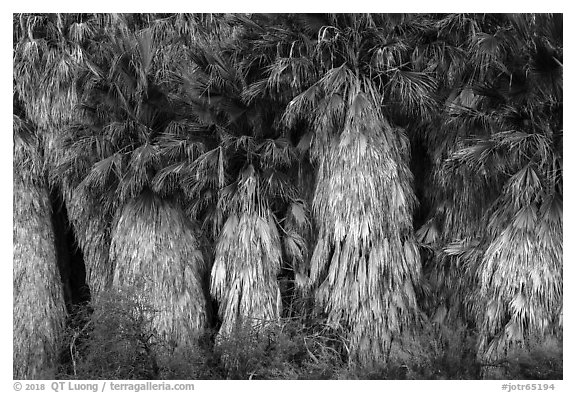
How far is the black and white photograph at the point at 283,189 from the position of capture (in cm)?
882

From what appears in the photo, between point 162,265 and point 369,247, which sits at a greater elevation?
point 369,247

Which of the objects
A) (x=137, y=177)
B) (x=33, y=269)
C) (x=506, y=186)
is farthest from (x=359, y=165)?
(x=33, y=269)

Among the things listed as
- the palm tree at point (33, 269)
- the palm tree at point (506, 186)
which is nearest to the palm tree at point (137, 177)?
the palm tree at point (33, 269)

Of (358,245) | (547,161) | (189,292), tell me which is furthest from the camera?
(189,292)

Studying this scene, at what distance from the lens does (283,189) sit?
10070 mm

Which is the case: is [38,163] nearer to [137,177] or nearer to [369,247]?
[137,177]

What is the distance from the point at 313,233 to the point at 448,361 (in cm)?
263

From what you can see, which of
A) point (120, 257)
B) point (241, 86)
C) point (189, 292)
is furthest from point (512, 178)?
point (120, 257)

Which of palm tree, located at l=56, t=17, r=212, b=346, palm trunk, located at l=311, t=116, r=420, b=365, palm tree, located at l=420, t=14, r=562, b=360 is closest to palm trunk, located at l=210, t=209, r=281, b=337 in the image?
palm tree, located at l=56, t=17, r=212, b=346

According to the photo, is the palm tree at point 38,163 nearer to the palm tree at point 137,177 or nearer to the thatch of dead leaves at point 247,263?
the palm tree at point 137,177

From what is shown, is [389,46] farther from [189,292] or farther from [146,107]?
[189,292]

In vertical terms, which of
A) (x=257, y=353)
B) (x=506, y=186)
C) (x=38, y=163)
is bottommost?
(x=257, y=353)

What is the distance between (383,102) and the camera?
10.2 metres

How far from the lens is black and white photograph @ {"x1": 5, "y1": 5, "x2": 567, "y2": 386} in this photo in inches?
347
